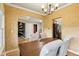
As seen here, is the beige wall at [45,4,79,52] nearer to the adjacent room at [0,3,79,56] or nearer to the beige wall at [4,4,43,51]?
the adjacent room at [0,3,79,56]

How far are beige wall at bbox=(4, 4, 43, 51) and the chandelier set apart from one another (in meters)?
0.16

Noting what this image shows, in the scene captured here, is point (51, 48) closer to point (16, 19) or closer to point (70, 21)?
point (70, 21)

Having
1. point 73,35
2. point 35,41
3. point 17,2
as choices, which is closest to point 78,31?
point 73,35

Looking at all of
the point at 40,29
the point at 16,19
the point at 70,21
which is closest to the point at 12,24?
the point at 16,19

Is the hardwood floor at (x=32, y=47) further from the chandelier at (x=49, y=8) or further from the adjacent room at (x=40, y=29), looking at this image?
the chandelier at (x=49, y=8)

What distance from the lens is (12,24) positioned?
127cm

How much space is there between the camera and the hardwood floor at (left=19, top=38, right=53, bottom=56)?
129 cm

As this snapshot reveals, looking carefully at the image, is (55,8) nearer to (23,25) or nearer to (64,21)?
(64,21)

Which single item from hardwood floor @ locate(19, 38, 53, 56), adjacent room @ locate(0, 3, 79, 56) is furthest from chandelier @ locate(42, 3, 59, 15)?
hardwood floor @ locate(19, 38, 53, 56)

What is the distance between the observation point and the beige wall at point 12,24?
1256mm

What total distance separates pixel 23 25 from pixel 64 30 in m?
0.46

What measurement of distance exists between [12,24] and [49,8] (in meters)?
0.45

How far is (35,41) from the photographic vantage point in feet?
4.46

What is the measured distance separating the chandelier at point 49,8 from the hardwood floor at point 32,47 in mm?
323
